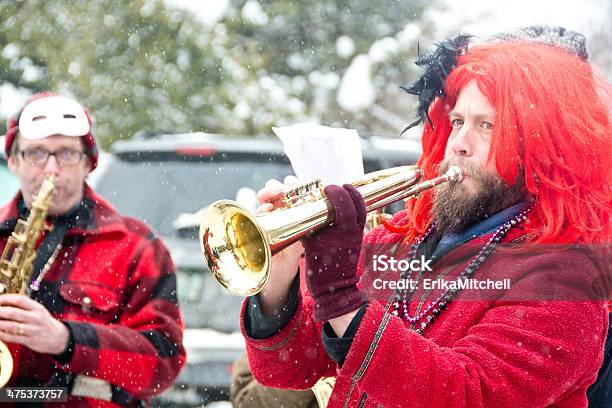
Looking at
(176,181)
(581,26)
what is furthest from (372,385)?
(581,26)

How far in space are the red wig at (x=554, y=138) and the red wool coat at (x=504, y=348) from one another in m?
0.10

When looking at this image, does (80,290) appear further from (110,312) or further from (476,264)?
(476,264)

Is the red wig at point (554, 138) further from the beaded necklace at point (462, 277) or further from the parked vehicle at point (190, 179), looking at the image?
the parked vehicle at point (190, 179)

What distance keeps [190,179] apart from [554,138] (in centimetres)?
228

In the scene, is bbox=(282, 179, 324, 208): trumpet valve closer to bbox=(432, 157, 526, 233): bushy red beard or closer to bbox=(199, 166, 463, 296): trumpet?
bbox=(199, 166, 463, 296): trumpet

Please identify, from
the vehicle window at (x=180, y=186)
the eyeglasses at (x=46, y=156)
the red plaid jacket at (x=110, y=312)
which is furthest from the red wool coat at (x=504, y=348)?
the vehicle window at (x=180, y=186)

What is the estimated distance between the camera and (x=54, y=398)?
2762 mm

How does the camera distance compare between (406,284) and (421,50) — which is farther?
(421,50)

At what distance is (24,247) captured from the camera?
9.52 feet

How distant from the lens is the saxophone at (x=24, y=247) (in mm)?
2855

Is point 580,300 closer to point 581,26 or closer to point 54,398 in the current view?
point 54,398

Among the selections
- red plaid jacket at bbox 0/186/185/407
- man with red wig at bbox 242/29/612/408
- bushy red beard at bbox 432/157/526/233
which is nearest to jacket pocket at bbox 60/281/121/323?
red plaid jacket at bbox 0/186/185/407

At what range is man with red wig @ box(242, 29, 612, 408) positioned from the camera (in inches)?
74.2

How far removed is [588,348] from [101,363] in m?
1.45
